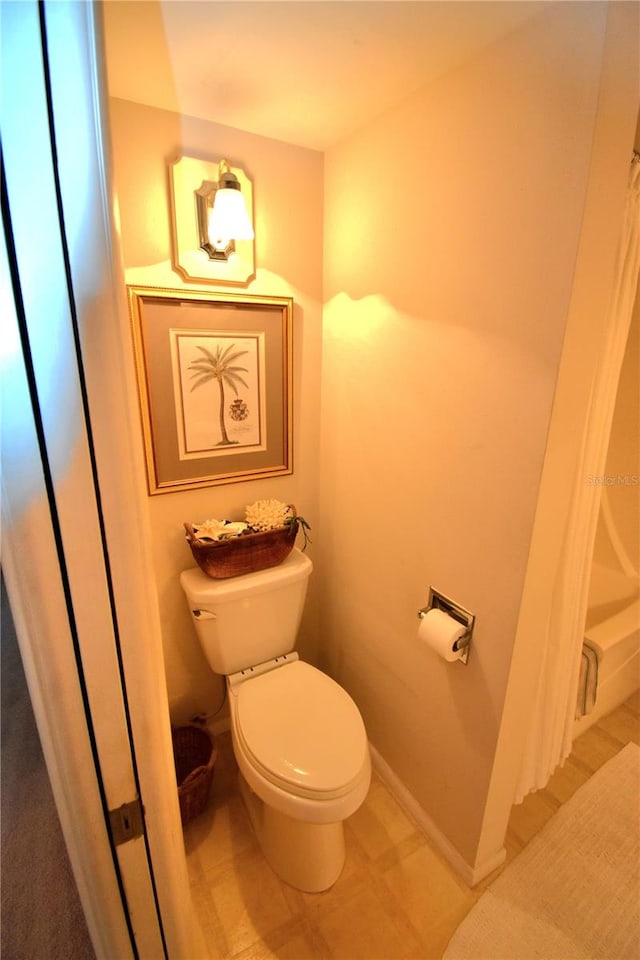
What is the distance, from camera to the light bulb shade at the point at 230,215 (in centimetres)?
119

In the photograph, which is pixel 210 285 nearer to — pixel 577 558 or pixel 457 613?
pixel 457 613

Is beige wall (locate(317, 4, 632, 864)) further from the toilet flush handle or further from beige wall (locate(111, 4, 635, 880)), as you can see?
the toilet flush handle

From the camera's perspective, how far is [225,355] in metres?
1.45

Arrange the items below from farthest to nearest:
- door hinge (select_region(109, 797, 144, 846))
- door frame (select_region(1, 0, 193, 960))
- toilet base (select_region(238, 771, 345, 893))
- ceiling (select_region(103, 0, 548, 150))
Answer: toilet base (select_region(238, 771, 345, 893))
ceiling (select_region(103, 0, 548, 150))
door hinge (select_region(109, 797, 144, 846))
door frame (select_region(1, 0, 193, 960))

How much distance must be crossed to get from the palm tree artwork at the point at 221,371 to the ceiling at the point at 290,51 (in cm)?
66

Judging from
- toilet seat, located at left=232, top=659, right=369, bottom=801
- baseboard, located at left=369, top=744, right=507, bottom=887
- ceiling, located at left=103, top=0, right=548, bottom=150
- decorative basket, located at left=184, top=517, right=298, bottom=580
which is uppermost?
ceiling, located at left=103, top=0, right=548, bottom=150

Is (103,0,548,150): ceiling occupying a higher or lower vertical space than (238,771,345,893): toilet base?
higher

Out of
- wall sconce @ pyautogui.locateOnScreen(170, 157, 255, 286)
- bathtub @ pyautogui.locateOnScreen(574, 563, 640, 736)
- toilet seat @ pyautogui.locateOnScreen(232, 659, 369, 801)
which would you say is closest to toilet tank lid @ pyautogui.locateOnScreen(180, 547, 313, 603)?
toilet seat @ pyautogui.locateOnScreen(232, 659, 369, 801)

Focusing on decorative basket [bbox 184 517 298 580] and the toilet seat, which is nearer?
the toilet seat

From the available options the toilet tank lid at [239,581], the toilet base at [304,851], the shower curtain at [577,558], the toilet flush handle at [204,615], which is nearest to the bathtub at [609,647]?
the shower curtain at [577,558]

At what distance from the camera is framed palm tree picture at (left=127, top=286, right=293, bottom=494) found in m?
1.34

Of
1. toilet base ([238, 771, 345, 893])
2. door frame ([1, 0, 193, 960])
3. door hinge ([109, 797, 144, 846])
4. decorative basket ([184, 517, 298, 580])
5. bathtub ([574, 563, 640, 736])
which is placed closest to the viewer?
door frame ([1, 0, 193, 960])

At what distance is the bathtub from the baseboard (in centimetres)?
65

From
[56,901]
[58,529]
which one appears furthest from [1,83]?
[56,901]
